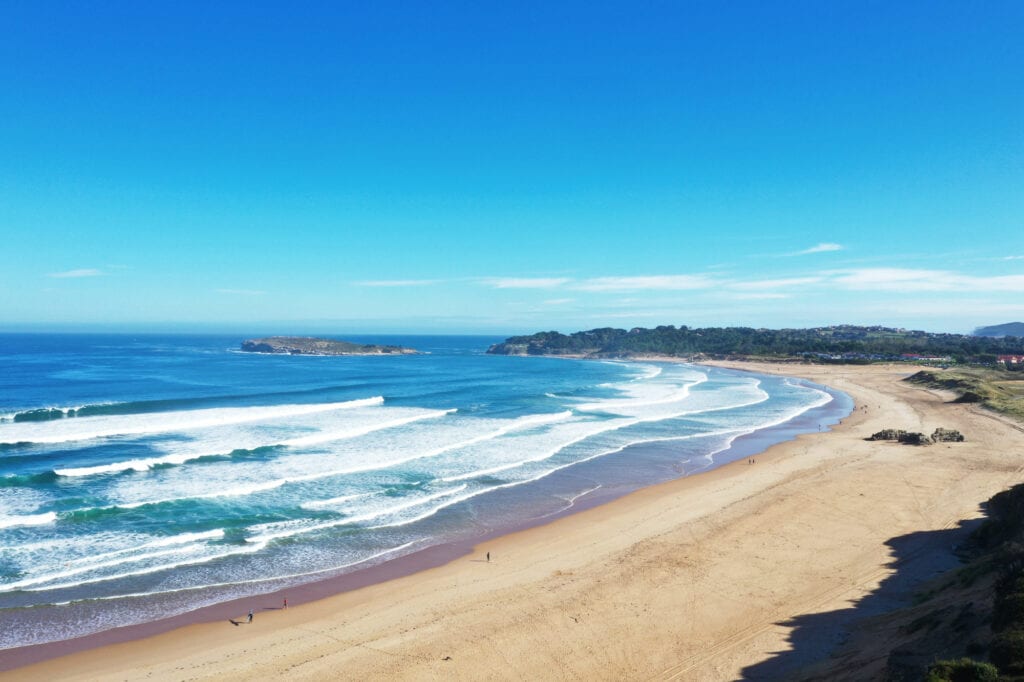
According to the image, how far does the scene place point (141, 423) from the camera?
3844 cm

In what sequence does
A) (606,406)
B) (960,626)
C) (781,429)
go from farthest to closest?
(606,406)
(781,429)
(960,626)

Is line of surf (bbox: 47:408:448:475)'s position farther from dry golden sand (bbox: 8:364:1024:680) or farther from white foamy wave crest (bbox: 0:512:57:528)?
dry golden sand (bbox: 8:364:1024:680)

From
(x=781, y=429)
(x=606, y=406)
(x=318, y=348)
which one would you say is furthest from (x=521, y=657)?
(x=318, y=348)

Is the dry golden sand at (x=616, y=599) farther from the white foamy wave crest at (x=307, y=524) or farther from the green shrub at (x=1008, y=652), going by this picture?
the white foamy wave crest at (x=307, y=524)

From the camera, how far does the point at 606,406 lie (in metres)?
53.1

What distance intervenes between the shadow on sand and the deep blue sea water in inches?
442

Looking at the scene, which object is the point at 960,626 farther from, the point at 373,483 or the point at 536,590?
the point at 373,483

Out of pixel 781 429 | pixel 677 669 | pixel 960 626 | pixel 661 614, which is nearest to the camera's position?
pixel 960 626

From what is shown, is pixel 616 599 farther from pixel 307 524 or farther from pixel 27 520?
pixel 27 520

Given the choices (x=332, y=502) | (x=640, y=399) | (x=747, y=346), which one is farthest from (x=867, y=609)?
(x=747, y=346)

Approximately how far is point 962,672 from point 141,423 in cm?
4259

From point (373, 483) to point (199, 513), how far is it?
722cm

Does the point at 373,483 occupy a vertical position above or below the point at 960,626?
below

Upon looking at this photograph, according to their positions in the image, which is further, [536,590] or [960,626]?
[536,590]
